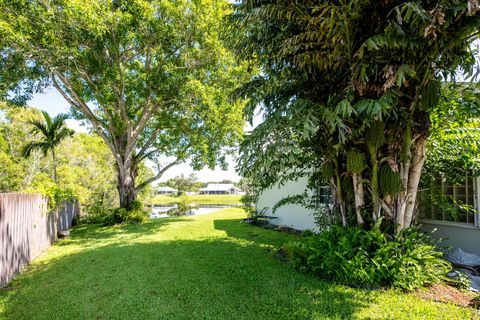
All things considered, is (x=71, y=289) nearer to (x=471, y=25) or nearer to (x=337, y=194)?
(x=337, y=194)

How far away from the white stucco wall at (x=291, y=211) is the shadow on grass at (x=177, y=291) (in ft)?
11.3

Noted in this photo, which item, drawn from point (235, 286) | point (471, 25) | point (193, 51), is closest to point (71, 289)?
point (235, 286)

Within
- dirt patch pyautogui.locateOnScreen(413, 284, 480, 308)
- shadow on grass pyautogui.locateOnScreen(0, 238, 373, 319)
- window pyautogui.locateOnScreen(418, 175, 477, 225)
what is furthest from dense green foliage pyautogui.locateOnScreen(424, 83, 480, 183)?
shadow on grass pyautogui.locateOnScreen(0, 238, 373, 319)

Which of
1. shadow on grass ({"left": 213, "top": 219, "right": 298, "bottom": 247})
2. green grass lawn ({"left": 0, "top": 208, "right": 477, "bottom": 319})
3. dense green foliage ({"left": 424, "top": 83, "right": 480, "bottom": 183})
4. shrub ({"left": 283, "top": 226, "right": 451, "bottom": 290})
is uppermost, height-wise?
dense green foliage ({"left": 424, "top": 83, "right": 480, "bottom": 183})

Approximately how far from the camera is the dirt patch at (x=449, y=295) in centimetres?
362

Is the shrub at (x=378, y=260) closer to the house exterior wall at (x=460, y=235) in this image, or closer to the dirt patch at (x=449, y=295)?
the dirt patch at (x=449, y=295)

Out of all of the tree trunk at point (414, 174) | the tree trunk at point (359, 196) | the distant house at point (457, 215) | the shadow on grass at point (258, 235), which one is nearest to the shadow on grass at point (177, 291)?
the tree trunk at point (359, 196)

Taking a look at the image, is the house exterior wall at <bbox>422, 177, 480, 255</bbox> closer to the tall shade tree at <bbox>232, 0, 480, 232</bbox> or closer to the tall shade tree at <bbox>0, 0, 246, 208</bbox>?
the tall shade tree at <bbox>232, 0, 480, 232</bbox>

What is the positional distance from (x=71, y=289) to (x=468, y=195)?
816 cm

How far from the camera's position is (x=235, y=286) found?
13.9 feet

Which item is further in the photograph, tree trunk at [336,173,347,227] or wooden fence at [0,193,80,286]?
tree trunk at [336,173,347,227]

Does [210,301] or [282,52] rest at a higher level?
[282,52]

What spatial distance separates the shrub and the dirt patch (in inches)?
4.2

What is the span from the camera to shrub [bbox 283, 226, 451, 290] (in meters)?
4.03
